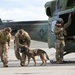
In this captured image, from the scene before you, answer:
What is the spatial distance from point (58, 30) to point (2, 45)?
8.05ft

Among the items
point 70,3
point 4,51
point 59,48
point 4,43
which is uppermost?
point 70,3

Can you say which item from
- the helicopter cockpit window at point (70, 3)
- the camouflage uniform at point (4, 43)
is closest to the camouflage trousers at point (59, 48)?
the helicopter cockpit window at point (70, 3)

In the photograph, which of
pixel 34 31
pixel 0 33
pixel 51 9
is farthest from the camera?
pixel 34 31

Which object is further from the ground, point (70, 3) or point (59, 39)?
point (70, 3)

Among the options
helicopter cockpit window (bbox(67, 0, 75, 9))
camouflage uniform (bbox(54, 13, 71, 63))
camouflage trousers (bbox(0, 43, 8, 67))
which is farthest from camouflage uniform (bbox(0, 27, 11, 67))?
helicopter cockpit window (bbox(67, 0, 75, 9))

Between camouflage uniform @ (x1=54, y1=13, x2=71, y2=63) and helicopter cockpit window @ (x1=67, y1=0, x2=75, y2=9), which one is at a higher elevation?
helicopter cockpit window @ (x1=67, y1=0, x2=75, y2=9)

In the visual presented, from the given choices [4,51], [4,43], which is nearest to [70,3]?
[4,43]

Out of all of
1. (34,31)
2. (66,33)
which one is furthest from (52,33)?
(34,31)

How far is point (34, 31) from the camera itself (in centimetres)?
2183

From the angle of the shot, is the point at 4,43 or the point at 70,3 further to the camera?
the point at 70,3

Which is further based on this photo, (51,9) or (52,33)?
(51,9)

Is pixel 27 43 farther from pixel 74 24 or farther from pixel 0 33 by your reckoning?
pixel 74 24

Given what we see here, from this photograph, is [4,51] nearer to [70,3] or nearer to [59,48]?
[59,48]

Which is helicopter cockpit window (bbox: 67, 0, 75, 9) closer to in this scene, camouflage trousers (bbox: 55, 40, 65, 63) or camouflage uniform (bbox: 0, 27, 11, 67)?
camouflage trousers (bbox: 55, 40, 65, 63)
